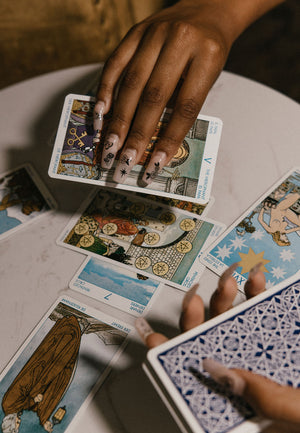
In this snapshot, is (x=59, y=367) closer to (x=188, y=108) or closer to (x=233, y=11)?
(x=188, y=108)

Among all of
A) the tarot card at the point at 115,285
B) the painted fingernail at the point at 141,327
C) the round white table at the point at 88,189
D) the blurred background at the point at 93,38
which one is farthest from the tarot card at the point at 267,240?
the blurred background at the point at 93,38

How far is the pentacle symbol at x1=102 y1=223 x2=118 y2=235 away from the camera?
34.5 inches

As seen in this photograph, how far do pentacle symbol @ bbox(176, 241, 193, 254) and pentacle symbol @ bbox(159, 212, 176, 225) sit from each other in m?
0.06

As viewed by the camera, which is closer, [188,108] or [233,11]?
[188,108]

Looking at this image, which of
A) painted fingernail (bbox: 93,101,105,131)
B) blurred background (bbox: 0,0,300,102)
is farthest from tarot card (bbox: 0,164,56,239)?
blurred background (bbox: 0,0,300,102)

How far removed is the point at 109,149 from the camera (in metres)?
0.78

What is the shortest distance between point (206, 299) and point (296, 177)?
1.31 feet

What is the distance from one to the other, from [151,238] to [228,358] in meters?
0.37

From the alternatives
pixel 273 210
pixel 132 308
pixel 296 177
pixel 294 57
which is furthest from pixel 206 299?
pixel 294 57

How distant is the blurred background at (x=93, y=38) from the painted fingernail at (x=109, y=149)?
1199mm

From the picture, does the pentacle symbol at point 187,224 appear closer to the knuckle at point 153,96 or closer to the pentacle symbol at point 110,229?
the pentacle symbol at point 110,229

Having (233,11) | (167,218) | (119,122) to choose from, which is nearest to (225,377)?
(167,218)

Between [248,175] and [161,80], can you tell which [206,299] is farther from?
[161,80]

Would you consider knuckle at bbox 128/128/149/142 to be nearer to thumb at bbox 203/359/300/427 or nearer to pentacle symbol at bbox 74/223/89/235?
pentacle symbol at bbox 74/223/89/235
